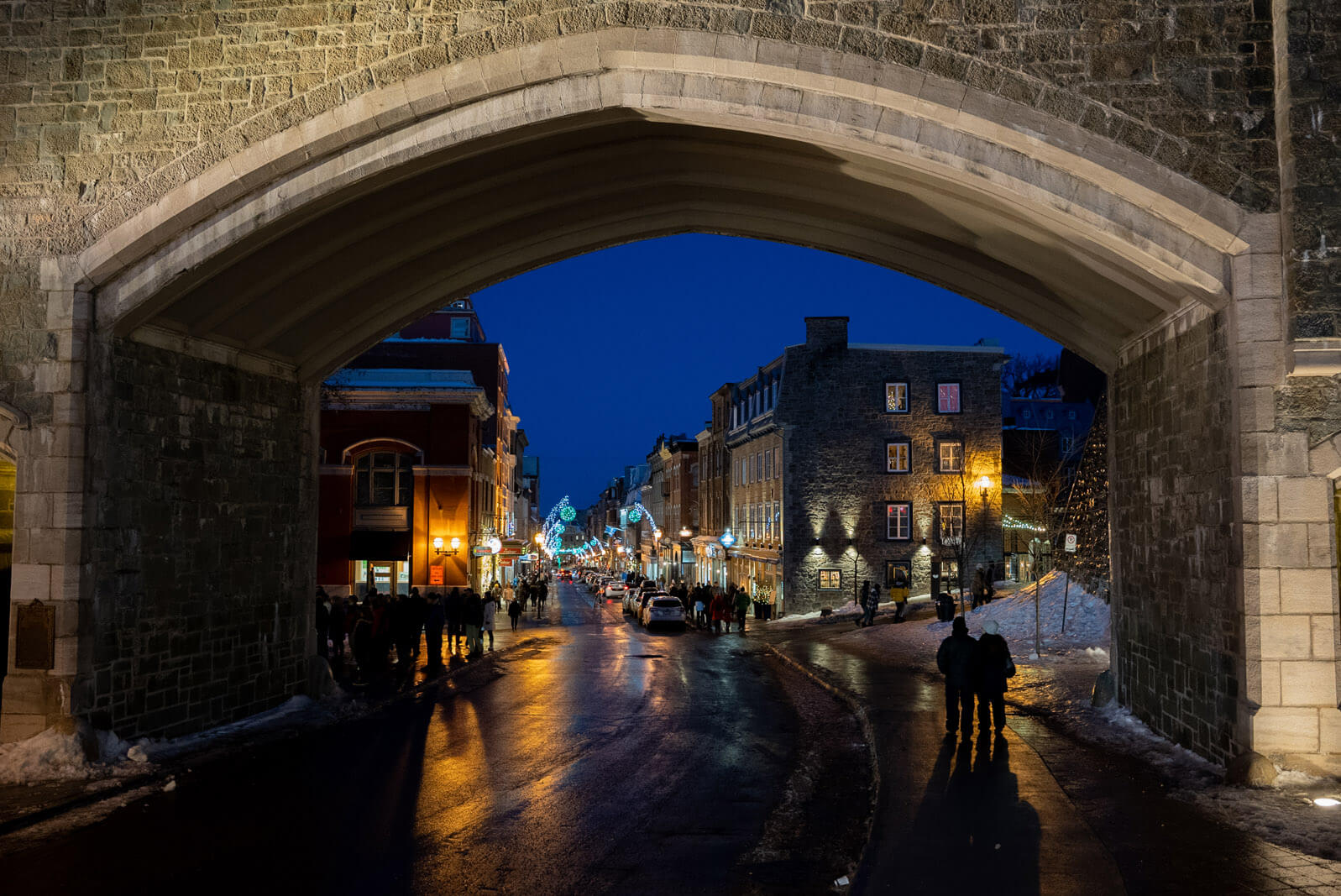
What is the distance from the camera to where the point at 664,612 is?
37.7 meters

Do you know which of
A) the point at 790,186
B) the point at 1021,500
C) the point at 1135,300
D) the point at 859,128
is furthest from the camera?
the point at 1021,500

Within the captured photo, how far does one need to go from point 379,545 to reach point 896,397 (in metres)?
21.6

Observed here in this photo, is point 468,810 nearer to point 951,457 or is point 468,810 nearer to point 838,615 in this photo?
point 838,615

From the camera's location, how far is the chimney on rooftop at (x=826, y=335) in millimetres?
47125

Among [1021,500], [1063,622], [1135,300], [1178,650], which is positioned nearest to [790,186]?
[1135,300]

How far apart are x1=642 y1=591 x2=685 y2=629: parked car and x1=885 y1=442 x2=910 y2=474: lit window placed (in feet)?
40.3

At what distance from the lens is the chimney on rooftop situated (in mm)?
47125

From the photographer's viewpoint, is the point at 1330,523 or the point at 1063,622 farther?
the point at 1063,622

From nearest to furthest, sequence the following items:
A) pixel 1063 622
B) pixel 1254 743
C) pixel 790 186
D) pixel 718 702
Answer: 1. pixel 1254 743
2. pixel 790 186
3. pixel 718 702
4. pixel 1063 622

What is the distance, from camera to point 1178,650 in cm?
1205

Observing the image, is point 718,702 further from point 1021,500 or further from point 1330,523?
point 1021,500

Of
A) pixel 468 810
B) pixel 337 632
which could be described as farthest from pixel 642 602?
pixel 468 810

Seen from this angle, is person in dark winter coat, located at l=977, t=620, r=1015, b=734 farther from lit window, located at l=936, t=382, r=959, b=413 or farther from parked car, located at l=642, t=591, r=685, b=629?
lit window, located at l=936, t=382, r=959, b=413

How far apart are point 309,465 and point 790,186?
847cm
